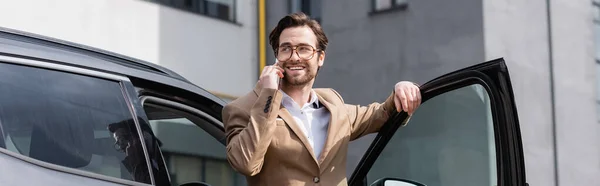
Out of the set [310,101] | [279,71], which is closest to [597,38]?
[310,101]

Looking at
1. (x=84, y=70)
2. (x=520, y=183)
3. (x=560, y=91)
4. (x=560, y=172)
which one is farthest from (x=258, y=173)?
(x=560, y=91)

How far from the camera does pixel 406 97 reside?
10.4 ft

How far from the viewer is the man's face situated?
9.95ft

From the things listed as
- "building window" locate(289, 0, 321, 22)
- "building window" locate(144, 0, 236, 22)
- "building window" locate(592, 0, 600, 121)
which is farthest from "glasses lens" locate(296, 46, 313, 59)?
"building window" locate(289, 0, 321, 22)

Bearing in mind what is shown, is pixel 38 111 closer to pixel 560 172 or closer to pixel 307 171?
pixel 307 171

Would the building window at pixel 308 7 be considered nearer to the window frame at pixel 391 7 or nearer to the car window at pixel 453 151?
the window frame at pixel 391 7

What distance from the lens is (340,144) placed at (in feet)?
10.3

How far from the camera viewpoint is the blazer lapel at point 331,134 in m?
3.06

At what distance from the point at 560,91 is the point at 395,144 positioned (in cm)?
925

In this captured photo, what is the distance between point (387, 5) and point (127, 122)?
10120 mm

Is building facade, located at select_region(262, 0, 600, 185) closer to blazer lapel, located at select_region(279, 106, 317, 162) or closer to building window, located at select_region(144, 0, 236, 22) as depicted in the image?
building window, located at select_region(144, 0, 236, 22)

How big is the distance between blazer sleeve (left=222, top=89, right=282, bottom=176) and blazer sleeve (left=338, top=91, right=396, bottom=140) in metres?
0.43

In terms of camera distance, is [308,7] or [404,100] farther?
[308,7]

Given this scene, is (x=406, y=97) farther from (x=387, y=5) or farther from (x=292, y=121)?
(x=387, y=5)
